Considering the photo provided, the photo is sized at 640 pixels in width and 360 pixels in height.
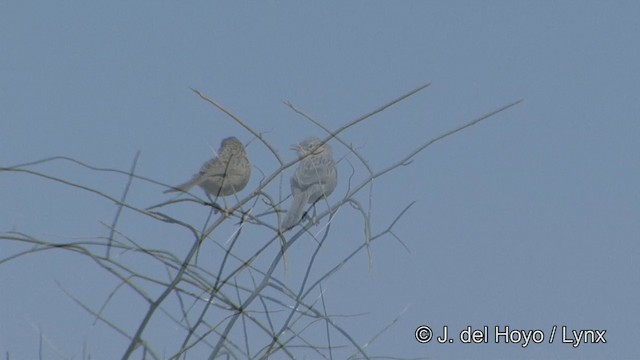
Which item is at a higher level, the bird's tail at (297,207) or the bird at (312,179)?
the bird at (312,179)

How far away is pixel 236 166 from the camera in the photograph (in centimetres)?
744

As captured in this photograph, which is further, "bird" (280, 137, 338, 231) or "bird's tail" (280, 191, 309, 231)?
"bird" (280, 137, 338, 231)

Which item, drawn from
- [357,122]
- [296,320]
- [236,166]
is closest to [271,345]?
[296,320]

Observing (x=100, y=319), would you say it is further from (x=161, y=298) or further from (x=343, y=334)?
(x=343, y=334)

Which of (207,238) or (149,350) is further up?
(207,238)

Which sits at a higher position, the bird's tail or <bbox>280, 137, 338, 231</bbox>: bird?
<bbox>280, 137, 338, 231</bbox>: bird

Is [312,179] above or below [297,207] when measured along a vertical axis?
above

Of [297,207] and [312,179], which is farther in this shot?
[312,179]

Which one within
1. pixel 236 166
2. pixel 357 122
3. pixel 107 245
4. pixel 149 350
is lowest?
pixel 149 350

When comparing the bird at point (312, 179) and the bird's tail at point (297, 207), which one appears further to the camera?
the bird at point (312, 179)

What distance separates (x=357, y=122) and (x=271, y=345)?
2.07 ft

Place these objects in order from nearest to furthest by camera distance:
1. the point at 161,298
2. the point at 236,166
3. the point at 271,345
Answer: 1. the point at 161,298
2. the point at 271,345
3. the point at 236,166

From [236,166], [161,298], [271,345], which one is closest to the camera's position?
[161,298]

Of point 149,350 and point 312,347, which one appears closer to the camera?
point 149,350
